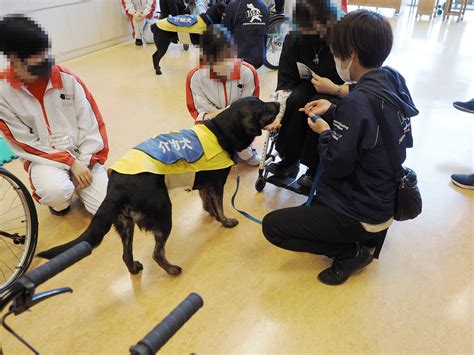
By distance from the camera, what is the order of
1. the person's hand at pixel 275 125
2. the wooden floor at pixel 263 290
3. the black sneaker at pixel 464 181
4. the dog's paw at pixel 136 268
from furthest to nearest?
the black sneaker at pixel 464 181 → the person's hand at pixel 275 125 → the dog's paw at pixel 136 268 → the wooden floor at pixel 263 290

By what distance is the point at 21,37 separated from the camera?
4.82ft

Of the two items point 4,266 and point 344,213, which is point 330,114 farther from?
point 4,266

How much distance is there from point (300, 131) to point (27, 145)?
139 cm

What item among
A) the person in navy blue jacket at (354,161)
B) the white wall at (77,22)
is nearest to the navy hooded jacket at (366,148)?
the person in navy blue jacket at (354,161)

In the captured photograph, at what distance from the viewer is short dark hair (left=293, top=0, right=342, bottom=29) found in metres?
1.57

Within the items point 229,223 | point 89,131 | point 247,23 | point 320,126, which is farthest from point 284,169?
point 247,23

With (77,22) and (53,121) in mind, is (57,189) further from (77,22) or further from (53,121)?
(77,22)

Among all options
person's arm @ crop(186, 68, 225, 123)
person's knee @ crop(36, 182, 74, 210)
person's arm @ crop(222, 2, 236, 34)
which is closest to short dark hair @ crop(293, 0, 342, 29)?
person's arm @ crop(186, 68, 225, 123)

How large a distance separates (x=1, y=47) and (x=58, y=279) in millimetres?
1018

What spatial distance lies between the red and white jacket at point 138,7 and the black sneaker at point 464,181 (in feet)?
14.6

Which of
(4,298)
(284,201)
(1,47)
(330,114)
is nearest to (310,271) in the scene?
(284,201)

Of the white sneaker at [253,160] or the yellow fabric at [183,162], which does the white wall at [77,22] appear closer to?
the white sneaker at [253,160]

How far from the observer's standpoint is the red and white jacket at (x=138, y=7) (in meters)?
4.95

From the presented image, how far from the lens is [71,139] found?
74.0 inches
